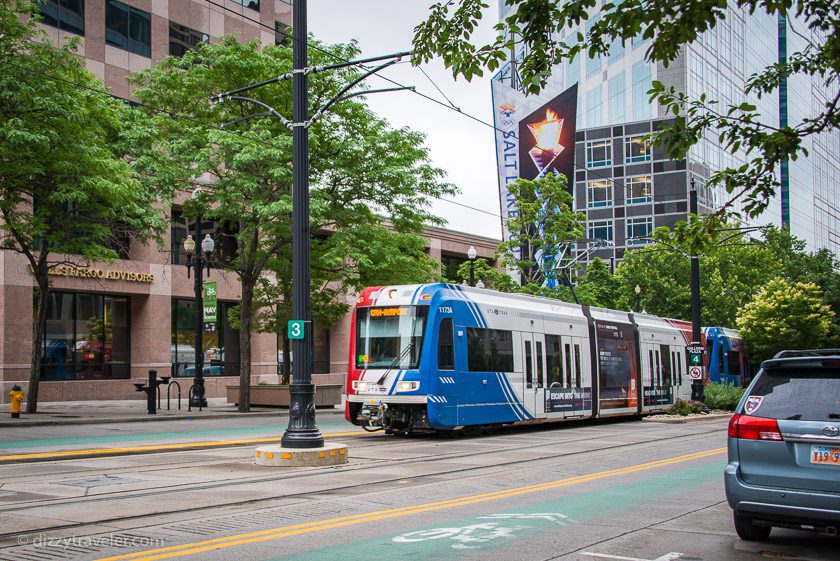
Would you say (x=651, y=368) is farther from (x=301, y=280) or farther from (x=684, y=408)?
(x=301, y=280)

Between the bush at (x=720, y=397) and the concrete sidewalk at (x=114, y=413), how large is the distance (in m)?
14.1

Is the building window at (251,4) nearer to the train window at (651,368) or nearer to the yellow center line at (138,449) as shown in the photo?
the train window at (651,368)

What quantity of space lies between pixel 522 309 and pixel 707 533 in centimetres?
1436

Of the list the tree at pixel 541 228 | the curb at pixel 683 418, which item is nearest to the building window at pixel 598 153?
the tree at pixel 541 228

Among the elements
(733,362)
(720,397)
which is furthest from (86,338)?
(733,362)

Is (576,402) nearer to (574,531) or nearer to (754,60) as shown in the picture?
(574,531)

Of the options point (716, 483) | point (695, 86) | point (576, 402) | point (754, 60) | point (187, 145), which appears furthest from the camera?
point (754, 60)

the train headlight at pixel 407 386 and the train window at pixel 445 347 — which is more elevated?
the train window at pixel 445 347

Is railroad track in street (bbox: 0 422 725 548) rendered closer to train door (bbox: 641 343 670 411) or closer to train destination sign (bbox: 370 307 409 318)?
train destination sign (bbox: 370 307 409 318)

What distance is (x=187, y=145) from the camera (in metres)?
26.9

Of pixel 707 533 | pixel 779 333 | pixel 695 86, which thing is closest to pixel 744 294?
pixel 779 333

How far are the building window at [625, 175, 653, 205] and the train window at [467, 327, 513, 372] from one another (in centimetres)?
6349

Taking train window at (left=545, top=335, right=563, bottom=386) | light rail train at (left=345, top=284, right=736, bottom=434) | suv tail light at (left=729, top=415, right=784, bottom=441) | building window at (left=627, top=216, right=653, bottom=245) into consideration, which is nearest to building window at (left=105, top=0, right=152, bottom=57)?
light rail train at (left=345, top=284, right=736, bottom=434)

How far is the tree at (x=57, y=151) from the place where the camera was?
20.3 meters
